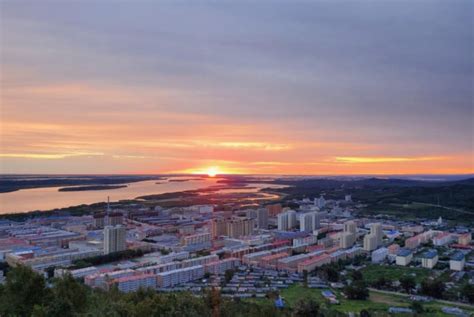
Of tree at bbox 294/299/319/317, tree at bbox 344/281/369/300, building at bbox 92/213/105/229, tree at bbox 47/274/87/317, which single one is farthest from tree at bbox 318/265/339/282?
building at bbox 92/213/105/229

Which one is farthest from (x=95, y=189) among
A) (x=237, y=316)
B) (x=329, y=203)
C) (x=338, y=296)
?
(x=237, y=316)

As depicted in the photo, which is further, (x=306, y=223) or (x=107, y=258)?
(x=306, y=223)

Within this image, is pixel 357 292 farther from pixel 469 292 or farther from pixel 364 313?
pixel 469 292

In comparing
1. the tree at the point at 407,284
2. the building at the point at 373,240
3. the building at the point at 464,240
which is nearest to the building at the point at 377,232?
the building at the point at 373,240

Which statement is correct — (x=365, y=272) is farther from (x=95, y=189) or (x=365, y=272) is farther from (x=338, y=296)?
(x=95, y=189)

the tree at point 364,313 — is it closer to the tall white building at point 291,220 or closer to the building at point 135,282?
the building at point 135,282

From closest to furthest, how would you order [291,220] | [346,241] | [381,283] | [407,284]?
1. [407,284]
2. [381,283]
3. [346,241]
4. [291,220]

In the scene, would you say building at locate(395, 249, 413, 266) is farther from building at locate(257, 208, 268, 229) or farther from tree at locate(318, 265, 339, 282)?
building at locate(257, 208, 268, 229)

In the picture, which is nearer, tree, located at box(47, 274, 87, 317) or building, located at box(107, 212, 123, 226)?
tree, located at box(47, 274, 87, 317)

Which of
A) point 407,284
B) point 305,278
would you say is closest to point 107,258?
point 305,278

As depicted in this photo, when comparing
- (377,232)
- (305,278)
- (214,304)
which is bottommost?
(305,278)
